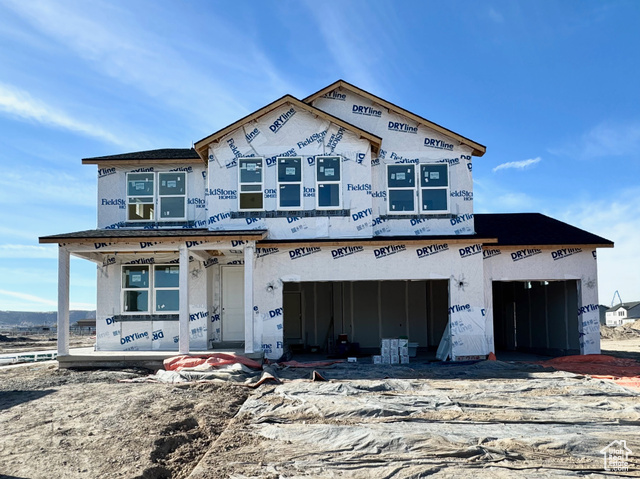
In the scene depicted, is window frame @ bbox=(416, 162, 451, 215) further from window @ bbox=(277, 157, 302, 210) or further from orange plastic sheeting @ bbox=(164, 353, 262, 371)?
orange plastic sheeting @ bbox=(164, 353, 262, 371)

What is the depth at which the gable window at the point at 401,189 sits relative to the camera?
52.5ft

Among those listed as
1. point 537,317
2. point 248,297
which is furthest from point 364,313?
point 248,297

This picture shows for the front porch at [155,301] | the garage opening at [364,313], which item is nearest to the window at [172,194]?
the front porch at [155,301]

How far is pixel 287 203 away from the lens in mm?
15602

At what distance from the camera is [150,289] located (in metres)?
16.2

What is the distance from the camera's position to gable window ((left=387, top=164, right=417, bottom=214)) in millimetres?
16000

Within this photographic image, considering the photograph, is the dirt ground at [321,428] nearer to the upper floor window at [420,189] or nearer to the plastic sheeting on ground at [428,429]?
the plastic sheeting on ground at [428,429]

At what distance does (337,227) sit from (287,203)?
5.41 ft

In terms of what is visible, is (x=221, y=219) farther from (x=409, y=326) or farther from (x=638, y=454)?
(x=638, y=454)

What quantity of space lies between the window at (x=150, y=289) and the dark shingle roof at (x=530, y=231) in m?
9.60

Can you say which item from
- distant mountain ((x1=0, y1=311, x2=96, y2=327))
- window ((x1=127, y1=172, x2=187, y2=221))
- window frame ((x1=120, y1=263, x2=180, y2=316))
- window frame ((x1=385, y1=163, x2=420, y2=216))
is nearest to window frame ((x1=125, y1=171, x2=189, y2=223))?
window ((x1=127, y1=172, x2=187, y2=221))

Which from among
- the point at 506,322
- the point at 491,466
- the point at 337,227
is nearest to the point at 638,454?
the point at 491,466

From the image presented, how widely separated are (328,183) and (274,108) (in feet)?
8.99

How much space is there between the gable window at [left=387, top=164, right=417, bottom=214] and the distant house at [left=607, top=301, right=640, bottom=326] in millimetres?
52113
